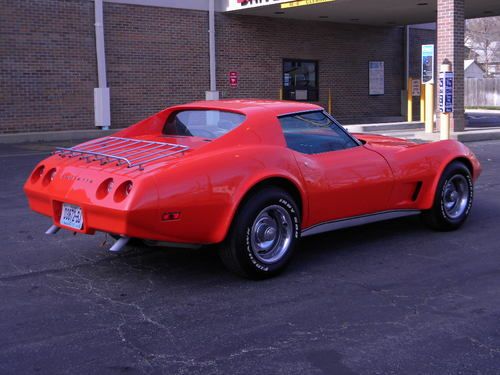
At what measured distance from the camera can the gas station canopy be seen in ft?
60.1

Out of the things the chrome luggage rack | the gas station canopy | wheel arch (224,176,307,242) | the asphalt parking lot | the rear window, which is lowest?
the asphalt parking lot

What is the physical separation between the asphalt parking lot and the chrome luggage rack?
0.96m

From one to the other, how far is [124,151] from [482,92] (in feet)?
138

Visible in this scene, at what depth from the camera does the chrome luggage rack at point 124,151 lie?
4.86m

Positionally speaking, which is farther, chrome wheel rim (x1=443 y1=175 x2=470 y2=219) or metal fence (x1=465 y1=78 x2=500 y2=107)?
metal fence (x1=465 y1=78 x2=500 y2=107)

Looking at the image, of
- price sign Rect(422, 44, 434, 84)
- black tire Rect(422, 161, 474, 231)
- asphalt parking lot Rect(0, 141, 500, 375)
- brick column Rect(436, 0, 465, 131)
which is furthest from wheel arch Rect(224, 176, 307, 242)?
price sign Rect(422, 44, 434, 84)

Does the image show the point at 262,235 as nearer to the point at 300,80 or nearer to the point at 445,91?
the point at 445,91

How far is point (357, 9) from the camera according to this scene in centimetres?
1955

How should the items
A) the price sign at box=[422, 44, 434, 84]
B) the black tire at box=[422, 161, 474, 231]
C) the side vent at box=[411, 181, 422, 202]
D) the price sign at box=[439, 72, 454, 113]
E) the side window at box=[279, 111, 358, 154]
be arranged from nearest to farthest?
the side window at box=[279, 111, 358, 154] < the side vent at box=[411, 181, 422, 202] < the black tire at box=[422, 161, 474, 231] < the price sign at box=[439, 72, 454, 113] < the price sign at box=[422, 44, 434, 84]

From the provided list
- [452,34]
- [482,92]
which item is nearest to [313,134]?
[452,34]

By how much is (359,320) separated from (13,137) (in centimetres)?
1355

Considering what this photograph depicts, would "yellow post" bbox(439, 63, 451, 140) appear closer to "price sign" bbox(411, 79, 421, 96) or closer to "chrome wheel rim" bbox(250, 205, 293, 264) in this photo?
"price sign" bbox(411, 79, 421, 96)

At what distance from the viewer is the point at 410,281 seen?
504 centimetres

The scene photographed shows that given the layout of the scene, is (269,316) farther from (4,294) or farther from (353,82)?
(353,82)
